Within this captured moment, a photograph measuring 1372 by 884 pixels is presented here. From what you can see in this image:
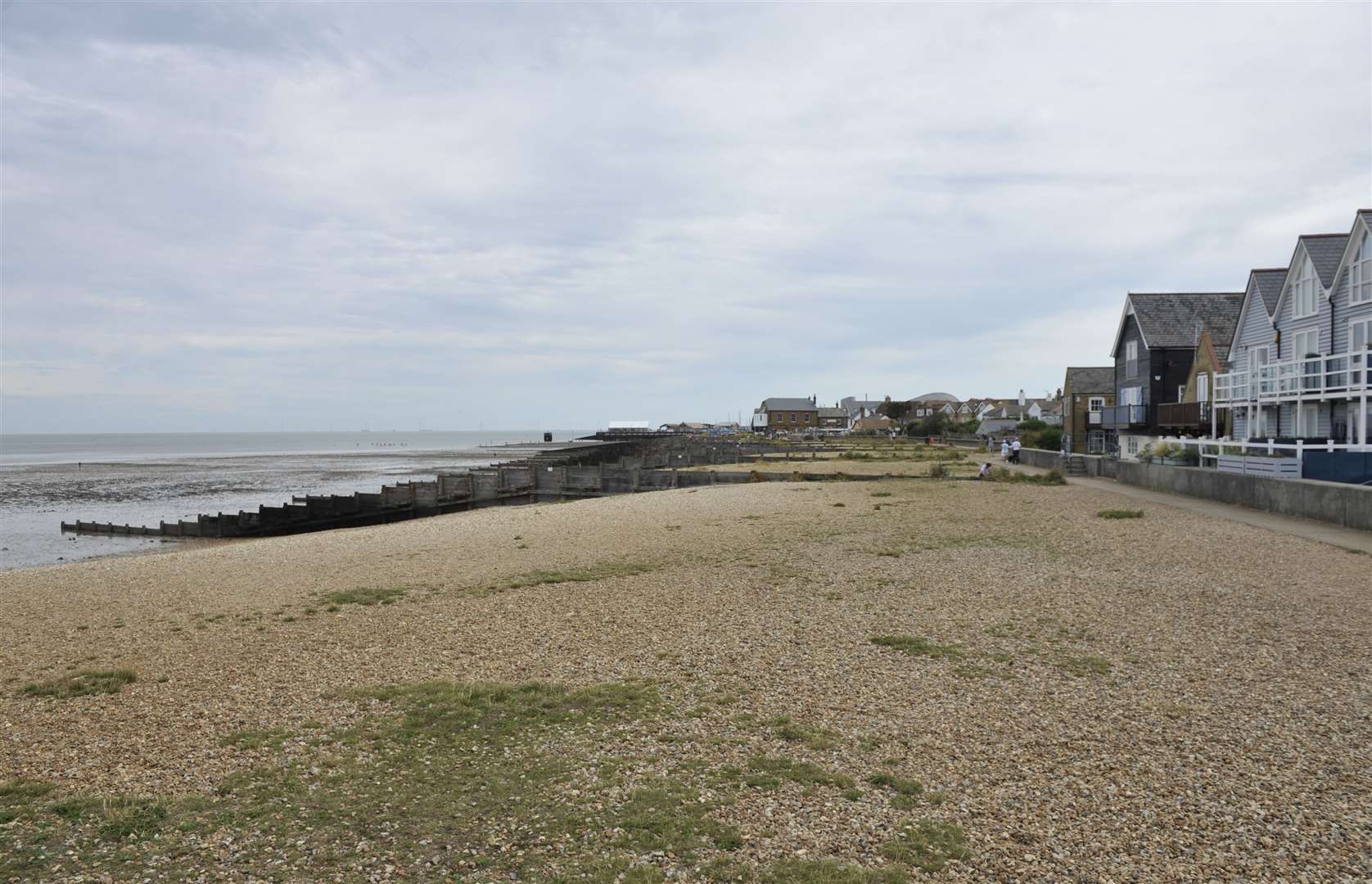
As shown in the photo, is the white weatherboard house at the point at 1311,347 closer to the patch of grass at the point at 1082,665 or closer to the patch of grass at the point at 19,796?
the patch of grass at the point at 1082,665

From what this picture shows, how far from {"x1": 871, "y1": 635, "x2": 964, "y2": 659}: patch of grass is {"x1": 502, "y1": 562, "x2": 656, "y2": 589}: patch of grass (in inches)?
241

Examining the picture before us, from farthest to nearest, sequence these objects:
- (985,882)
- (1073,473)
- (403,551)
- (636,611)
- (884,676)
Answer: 1. (1073,473)
2. (403,551)
3. (636,611)
4. (884,676)
5. (985,882)

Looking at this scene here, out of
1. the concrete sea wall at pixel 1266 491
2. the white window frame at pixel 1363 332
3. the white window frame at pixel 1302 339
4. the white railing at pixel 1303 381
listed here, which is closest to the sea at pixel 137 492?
the concrete sea wall at pixel 1266 491

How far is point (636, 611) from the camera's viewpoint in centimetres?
1220

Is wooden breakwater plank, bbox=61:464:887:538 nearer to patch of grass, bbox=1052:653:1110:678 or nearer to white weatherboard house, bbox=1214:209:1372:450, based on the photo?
white weatherboard house, bbox=1214:209:1372:450

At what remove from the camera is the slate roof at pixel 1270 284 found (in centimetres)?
3406

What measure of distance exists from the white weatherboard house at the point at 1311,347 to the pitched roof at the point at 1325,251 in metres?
0.03

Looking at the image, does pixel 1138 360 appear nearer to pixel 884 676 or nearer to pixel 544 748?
pixel 884 676

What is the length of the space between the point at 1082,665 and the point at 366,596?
11.1m

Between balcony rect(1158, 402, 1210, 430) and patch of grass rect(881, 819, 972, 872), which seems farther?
balcony rect(1158, 402, 1210, 430)

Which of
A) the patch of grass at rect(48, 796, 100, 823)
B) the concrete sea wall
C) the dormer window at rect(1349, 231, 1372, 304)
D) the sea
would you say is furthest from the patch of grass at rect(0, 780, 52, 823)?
the dormer window at rect(1349, 231, 1372, 304)

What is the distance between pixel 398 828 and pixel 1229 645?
32.1 ft

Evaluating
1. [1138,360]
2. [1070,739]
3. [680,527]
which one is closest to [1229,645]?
[1070,739]

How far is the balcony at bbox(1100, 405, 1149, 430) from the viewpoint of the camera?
4756cm
